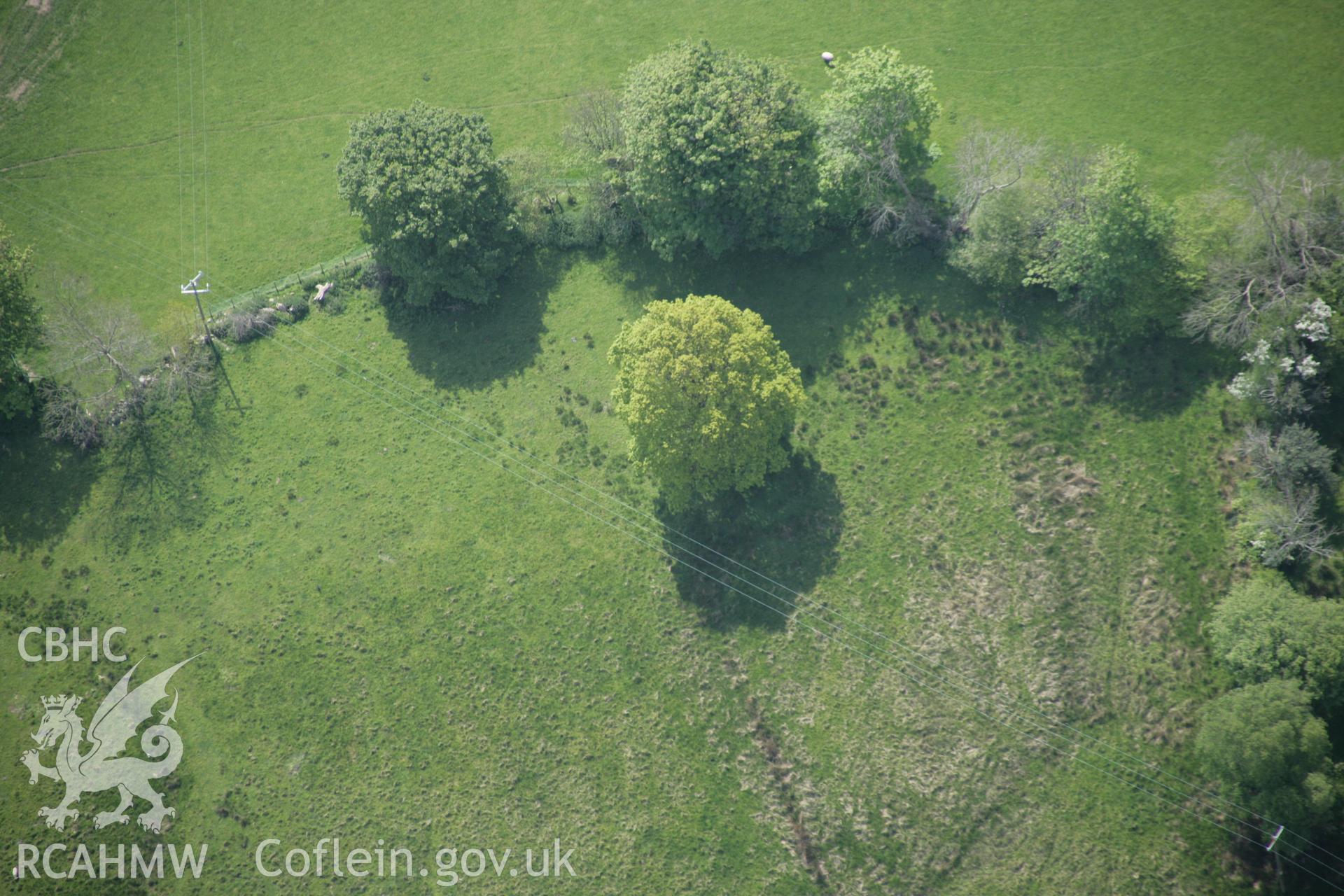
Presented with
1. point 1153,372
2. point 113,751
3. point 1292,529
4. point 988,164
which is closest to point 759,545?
point 1153,372

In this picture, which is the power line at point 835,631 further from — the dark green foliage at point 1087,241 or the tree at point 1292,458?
the dark green foliage at point 1087,241

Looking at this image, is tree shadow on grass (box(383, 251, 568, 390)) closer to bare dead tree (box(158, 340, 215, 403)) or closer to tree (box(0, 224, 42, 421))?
bare dead tree (box(158, 340, 215, 403))

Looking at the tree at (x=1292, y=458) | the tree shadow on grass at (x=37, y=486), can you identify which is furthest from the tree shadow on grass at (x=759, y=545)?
the tree shadow on grass at (x=37, y=486)

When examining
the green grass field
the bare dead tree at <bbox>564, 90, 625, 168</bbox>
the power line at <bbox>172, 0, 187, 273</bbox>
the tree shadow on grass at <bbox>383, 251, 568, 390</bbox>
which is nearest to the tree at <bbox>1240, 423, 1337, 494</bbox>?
the green grass field

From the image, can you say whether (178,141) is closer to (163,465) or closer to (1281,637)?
(163,465)

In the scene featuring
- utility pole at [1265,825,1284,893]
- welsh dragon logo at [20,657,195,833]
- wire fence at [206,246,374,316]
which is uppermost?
wire fence at [206,246,374,316]

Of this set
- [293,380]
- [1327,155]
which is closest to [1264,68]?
[1327,155]

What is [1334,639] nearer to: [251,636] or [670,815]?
[670,815]
